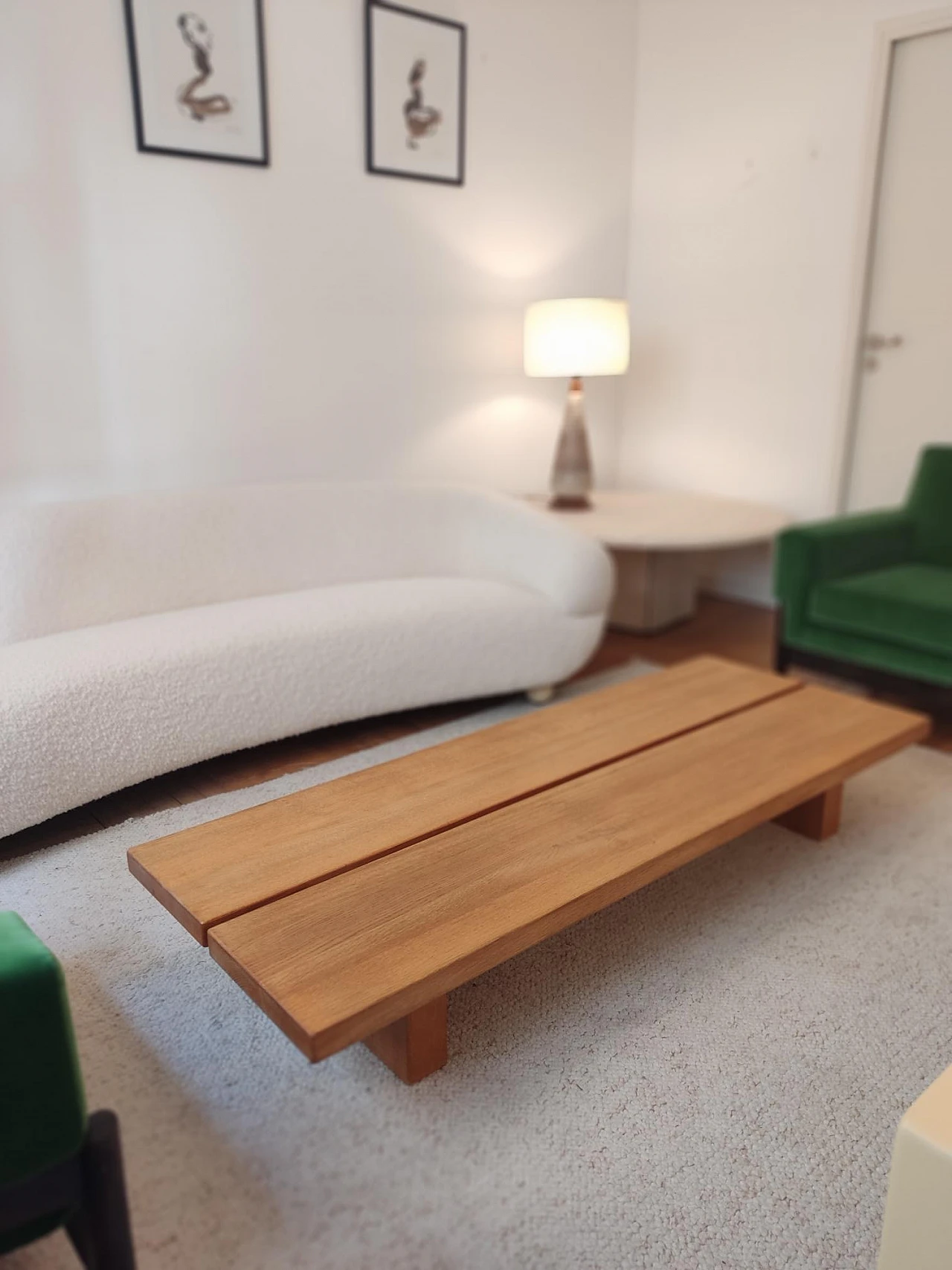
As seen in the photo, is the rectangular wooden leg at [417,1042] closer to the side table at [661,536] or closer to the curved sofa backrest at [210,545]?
the curved sofa backrest at [210,545]

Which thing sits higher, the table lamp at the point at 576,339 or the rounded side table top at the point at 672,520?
the table lamp at the point at 576,339

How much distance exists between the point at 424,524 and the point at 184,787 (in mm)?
1123

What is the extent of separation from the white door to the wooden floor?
78 cm

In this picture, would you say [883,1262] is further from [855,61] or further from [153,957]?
[855,61]

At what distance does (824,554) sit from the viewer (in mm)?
2746

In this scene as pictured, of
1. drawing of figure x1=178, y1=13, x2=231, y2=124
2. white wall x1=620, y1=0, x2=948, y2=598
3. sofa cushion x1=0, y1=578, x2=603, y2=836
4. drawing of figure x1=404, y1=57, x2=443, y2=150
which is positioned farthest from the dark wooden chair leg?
white wall x1=620, y1=0, x2=948, y2=598

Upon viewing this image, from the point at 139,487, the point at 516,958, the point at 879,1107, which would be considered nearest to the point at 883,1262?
the point at 879,1107

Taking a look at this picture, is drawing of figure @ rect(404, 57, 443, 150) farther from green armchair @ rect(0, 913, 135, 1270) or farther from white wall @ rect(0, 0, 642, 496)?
green armchair @ rect(0, 913, 135, 1270)

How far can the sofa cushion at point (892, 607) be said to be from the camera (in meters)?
2.49

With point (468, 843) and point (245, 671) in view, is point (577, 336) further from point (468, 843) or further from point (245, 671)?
point (468, 843)

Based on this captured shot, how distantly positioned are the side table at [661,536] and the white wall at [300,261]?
20.8 inches

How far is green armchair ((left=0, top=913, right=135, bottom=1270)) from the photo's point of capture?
0.92 meters

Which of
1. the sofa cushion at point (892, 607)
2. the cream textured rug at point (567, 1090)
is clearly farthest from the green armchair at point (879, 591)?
the cream textured rug at point (567, 1090)

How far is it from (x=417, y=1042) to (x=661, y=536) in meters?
1.97
